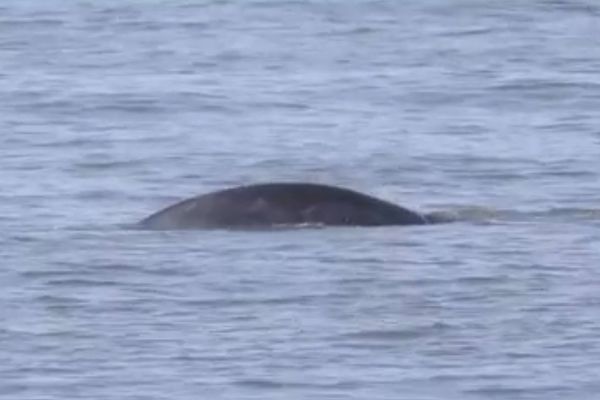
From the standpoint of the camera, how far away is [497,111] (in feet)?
85.7

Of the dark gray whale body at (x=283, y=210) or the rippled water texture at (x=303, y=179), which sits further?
the dark gray whale body at (x=283, y=210)

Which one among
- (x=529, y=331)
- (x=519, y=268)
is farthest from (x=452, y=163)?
(x=529, y=331)

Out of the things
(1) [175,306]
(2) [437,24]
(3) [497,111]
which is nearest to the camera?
(1) [175,306]

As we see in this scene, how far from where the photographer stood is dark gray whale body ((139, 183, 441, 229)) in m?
19.2

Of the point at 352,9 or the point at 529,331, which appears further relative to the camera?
→ the point at 352,9

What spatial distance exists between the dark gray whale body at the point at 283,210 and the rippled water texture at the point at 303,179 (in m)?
0.13

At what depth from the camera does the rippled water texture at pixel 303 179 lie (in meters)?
15.3

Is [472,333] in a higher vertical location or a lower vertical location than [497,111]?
higher

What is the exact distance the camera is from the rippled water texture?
15273mm

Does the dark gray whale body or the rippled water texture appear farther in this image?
the dark gray whale body

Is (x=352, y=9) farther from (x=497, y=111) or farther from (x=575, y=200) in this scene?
(x=575, y=200)

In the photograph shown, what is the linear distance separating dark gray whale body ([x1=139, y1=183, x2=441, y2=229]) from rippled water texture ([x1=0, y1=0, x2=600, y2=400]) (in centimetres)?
13

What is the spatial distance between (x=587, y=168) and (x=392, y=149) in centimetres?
178

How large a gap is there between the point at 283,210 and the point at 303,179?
10.6 ft
